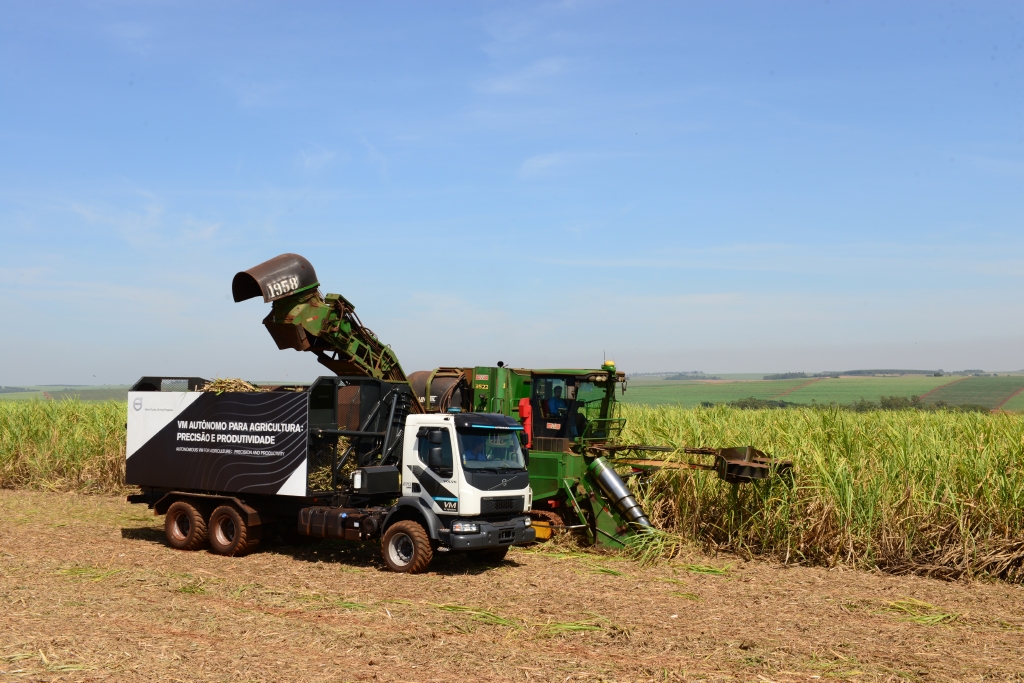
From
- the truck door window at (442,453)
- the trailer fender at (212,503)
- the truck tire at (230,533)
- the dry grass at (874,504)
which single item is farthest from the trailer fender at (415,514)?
the dry grass at (874,504)

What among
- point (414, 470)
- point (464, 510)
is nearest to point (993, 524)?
point (464, 510)

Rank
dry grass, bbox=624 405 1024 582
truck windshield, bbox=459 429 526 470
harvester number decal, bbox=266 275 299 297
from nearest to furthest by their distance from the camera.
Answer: dry grass, bbox=624 405 1024 582
truck windshield, bbox=459 429 526 470
harvester number decal, bbox=266 275 299 297

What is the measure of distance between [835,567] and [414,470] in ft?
21.4

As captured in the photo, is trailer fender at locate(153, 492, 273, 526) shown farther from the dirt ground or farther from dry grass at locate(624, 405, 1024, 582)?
dry grass at locate(624, 405, 1024, 582)

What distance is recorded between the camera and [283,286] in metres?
15.8

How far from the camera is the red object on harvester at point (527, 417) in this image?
1695 cm

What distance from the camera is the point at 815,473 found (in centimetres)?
1438

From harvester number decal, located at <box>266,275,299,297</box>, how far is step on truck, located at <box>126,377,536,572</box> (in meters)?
1.75

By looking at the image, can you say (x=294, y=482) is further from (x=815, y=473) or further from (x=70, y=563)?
(x=815, y=473)

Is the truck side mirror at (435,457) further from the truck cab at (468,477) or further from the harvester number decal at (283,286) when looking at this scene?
the harvester number decal at (283,286)

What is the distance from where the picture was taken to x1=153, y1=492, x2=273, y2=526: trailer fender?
14.7 meters

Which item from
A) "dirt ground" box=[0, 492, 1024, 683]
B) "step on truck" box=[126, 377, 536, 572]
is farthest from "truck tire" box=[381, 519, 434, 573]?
"dirt ground" box=[0, 492, 1024, 683]

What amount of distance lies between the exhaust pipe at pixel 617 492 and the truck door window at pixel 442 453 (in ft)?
10.3

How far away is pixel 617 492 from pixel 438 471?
3392 mm
